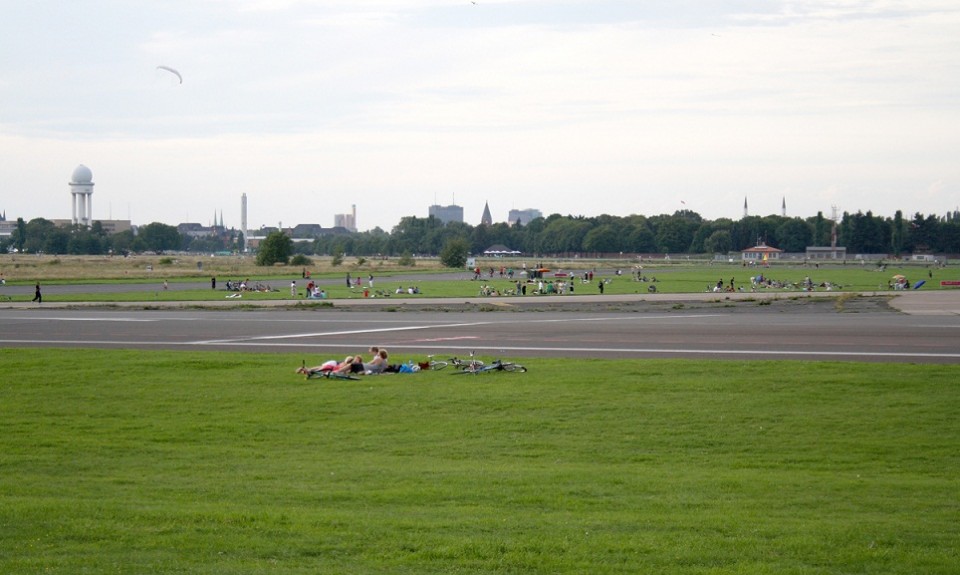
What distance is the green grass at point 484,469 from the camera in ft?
28.9

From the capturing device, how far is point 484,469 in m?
13.6

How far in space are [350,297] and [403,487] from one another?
2101 inches

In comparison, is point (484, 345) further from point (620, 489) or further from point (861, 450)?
point (620, 489)

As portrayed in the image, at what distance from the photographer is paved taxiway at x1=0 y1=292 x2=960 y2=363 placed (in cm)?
2947

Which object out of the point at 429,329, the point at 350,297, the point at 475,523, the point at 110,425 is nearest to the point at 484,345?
the point at 429,329

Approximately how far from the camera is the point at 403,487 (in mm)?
12094

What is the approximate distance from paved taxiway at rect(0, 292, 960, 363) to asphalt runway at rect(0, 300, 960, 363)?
1.7 inches

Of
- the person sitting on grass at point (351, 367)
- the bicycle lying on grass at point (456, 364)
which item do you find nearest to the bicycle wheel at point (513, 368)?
the bicycle lying on grass at point (456, 364)

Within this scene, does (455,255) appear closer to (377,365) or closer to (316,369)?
(377,365)

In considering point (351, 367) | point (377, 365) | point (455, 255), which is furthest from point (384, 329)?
point (455, 255)

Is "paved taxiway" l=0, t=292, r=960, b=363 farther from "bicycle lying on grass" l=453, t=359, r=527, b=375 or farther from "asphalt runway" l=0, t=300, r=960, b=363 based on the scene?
"bicycle lying on grass" l=453, t=359, r=527, b=375

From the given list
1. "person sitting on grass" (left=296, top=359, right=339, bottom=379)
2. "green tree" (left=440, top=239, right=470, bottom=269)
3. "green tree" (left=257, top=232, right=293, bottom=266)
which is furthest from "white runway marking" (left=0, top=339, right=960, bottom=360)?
"green tree" (left=440, top=239, right=470, bottom=269)

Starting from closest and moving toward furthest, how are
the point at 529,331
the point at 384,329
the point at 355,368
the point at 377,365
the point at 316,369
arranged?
the point at 316,369
the point at 355,368
the point at 377,365
the point at 529,331
the point at 384,329

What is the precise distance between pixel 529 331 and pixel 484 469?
23682 mm
